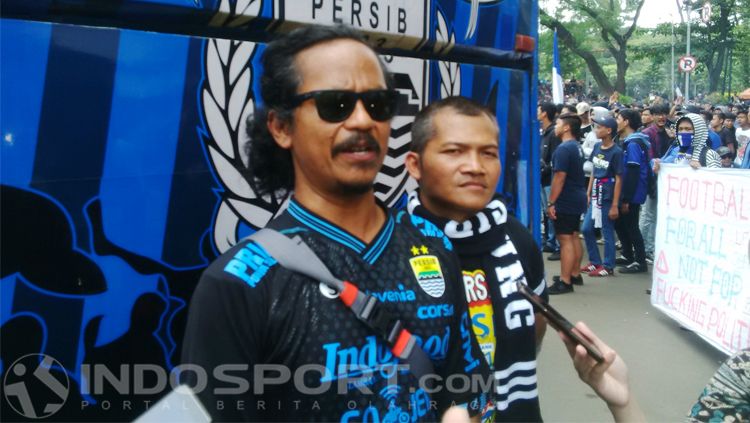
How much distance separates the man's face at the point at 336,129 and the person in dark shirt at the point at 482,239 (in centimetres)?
59

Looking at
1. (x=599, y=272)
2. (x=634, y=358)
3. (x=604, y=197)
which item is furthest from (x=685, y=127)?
(x=634, y=358)

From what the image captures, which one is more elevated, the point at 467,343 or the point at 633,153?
the point at 633,153

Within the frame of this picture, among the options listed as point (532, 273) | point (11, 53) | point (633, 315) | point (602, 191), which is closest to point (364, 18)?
point (532, 273)

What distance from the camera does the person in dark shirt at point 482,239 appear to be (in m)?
2.18

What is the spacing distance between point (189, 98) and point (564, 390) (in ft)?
12.8

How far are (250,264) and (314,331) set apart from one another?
191 mm

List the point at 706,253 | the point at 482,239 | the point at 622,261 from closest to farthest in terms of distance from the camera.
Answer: the point at 482,239, the point at 706,253, the point at 622,261

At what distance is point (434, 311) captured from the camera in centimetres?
163

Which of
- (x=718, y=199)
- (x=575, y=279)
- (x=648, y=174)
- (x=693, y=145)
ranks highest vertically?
(x=693, y=145)

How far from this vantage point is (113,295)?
2086 millimetres

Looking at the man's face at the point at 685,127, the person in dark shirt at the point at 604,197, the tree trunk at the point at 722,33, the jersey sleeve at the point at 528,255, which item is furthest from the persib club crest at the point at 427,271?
the tree trunk at the point at 722,33

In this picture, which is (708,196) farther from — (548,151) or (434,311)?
(434,311)

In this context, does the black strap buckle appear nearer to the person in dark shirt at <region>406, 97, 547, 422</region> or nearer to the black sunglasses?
the black sunglasses

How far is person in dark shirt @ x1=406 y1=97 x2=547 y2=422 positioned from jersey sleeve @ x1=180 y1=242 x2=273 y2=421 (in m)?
0.89
